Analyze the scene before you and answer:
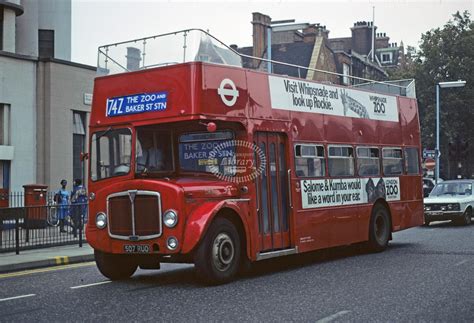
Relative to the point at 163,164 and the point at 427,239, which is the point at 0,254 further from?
the point at 427,239

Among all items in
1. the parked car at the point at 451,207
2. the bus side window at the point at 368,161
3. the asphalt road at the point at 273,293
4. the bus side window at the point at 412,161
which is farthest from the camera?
the parked car at the point at 451,207

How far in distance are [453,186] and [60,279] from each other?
17.2m

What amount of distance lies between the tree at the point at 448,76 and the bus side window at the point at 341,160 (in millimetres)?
34818

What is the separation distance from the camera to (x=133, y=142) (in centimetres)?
1092

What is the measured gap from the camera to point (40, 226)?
1689 centimetres

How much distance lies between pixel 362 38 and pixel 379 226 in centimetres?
5961

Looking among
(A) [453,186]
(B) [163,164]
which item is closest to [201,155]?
(B) [163,164]

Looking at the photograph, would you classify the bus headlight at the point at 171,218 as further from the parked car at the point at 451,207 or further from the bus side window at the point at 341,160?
the parked car at the point at 451,207

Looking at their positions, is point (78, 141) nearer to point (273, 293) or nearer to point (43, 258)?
point (43, 258)

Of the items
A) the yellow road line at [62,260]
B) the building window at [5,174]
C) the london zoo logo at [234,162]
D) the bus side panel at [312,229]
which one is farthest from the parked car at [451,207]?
the building window at [5,174]

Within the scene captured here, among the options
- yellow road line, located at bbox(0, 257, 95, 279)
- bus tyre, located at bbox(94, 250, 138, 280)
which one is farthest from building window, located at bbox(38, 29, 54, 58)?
bus tyre, located at bbox(94, 250, 138, 280)

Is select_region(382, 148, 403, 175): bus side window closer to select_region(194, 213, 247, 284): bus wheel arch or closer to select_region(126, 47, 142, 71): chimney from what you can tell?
select_region(194, 213, 247, 284): bus wheel arch

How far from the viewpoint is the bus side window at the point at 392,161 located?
15.9m

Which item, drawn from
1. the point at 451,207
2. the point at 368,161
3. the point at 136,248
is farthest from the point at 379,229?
the point at 451,207
